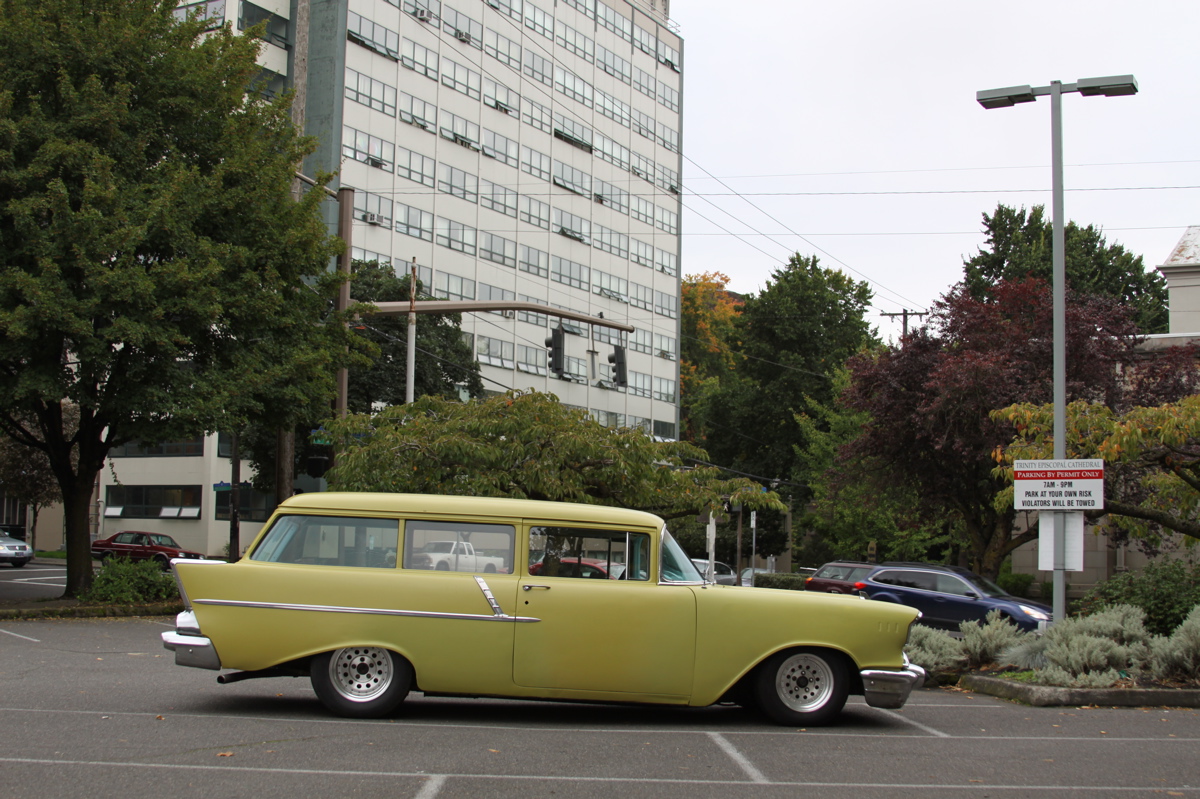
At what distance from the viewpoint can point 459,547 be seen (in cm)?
966

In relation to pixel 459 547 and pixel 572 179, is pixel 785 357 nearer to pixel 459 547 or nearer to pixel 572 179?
pixel 572 179

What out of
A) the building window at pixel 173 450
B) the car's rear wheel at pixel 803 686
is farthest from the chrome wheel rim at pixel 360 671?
the building window at pixel 173 450

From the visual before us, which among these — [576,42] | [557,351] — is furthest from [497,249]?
[557,351]

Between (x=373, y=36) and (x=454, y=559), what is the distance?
150 ft

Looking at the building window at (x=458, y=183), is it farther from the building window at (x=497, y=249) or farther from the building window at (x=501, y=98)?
the building window at (x=501, y=98)

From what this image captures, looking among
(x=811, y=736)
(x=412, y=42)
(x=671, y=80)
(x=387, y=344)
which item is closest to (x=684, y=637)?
(x=811, y=736)

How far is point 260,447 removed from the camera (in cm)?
4250

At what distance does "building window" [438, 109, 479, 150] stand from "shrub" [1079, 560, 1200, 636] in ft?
144

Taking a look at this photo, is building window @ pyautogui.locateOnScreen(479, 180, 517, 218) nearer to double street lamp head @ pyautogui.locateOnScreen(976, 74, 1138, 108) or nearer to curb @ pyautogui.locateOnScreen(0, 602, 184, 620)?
curb @ pyautogui.locateOnScreen(0, 602, 184, 620)

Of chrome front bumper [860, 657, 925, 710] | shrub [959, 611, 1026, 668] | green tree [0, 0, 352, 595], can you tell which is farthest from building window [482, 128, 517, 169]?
chrome front bumper [860, 657, 925, 710]

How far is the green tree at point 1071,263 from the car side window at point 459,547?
4417 centimetres

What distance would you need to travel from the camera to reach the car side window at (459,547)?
9.59m

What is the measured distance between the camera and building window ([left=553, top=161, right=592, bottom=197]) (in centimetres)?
6262

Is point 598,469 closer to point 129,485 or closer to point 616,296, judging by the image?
point 129,485
